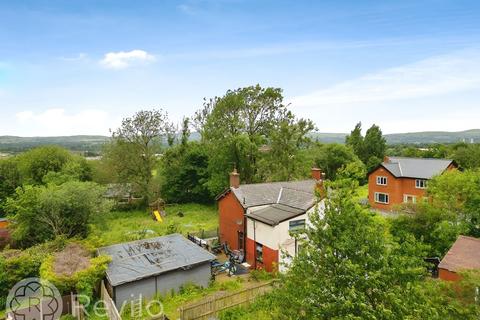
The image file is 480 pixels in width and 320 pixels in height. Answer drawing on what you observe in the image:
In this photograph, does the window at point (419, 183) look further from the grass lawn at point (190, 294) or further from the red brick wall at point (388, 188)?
the grass lawn at point (190, 294)

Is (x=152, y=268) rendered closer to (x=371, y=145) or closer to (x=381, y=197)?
(x=381, y=197)

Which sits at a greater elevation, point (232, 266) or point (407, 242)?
point (407, 242)

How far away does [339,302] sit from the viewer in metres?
7.13

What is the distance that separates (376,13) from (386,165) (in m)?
23.9

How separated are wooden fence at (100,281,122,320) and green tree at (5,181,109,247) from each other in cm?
815

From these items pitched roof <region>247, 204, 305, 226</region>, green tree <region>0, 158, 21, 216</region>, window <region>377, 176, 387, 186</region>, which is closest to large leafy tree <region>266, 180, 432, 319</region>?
pitched roof <region>247, 204, 305, 226</region>

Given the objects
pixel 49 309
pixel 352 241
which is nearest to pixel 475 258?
pixel 352 241

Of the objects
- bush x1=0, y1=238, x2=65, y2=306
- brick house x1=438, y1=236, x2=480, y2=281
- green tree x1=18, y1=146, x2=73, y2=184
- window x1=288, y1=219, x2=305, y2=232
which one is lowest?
bush x1=0, y1=238, x2=65, y2=306

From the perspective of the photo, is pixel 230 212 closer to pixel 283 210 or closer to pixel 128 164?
pixel 283 210

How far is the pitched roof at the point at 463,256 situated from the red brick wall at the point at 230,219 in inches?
496

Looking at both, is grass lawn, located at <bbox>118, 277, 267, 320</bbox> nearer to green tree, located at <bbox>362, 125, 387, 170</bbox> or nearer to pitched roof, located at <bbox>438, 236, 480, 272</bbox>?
pitched roof, located at <bbox>438, 236, 480, 272</bbox>

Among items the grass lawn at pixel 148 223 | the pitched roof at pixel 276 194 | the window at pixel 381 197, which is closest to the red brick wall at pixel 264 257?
the pitched roof at pixel 276 194

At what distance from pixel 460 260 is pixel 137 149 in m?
34.6

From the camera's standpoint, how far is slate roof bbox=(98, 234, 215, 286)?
1639 cm
